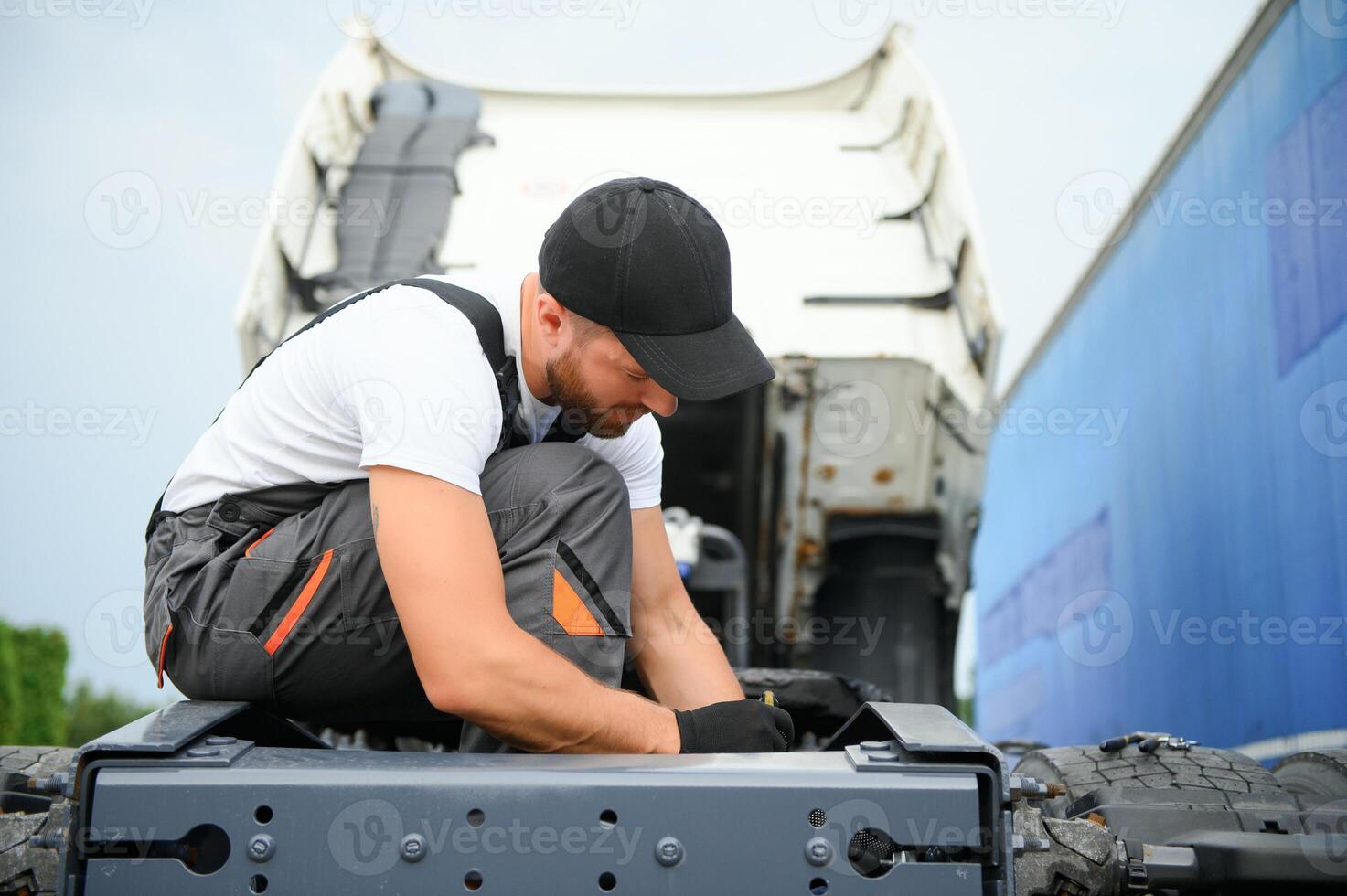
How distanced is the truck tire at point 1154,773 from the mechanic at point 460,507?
2.66 ft

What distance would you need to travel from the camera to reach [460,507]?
4.93 ft

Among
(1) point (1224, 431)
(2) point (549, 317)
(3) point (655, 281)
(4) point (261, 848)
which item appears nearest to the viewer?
(4) point (261, 848)

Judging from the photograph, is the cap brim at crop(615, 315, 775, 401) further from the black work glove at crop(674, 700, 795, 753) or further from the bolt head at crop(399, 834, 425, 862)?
the bolt head at crop(399, 834, 425, 862)

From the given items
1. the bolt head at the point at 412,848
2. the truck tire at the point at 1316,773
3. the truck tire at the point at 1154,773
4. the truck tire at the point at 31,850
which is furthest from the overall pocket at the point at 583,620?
the truck tire at the point at 1316,773

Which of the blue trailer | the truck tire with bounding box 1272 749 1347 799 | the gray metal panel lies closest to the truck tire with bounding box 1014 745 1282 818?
the truck tire with bounding box 1272 749 1347 799

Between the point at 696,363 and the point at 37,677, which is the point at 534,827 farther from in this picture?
the point at 37,677

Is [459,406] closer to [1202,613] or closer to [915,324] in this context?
[915,324]

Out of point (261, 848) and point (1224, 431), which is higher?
Answer: point (1224, 431)

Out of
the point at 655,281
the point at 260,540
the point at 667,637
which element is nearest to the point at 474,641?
the point at 260,540

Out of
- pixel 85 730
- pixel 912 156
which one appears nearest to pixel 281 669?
pixel 912 156

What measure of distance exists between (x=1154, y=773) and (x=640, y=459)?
119 centimetres

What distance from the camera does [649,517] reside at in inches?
89.1

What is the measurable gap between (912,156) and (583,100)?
141cm

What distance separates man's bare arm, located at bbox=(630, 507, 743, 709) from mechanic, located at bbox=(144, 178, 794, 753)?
0.42m
